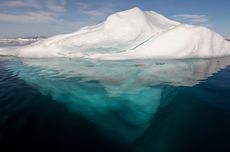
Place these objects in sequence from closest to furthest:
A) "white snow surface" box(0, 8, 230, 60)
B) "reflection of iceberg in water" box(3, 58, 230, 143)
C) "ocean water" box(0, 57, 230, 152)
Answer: "ocean water" box(0, 57, 230, 152) → "reflection of iceberg in water" box(3, 58, 230, 143) → "white snow surface" box(0, 8, 230, 60)

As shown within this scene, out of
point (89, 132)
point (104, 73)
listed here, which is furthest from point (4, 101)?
point (104, 73)

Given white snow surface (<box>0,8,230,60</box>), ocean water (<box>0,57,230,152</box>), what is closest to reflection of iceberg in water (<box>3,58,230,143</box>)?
ocean water (<box>0,57,230,152</box>)

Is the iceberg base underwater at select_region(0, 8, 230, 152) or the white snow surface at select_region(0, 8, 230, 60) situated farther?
the white snow surface at select_region(0, 8, 230, 60)

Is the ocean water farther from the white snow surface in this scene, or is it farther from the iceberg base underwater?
the white snow surface

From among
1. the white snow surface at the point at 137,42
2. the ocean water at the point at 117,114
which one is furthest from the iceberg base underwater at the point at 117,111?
the white snow surface at the point at 137,42

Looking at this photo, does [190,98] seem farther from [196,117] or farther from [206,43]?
[206,43]

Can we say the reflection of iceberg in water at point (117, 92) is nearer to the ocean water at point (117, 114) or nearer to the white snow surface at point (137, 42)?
the ocean water at point (117, 114)

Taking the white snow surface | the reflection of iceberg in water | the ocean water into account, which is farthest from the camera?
the white snow surface

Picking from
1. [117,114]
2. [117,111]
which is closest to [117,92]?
[117,111]
